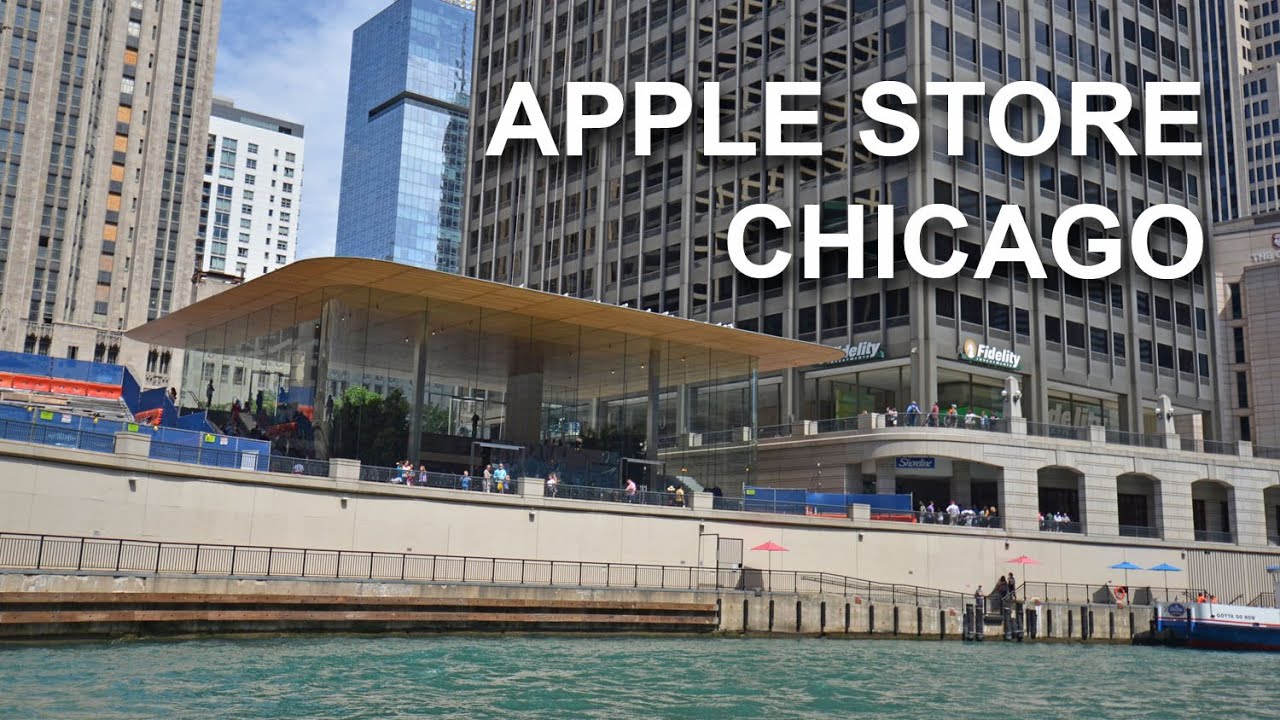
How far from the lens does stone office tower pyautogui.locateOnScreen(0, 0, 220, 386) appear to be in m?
97.8

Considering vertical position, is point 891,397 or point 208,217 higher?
point 208,217

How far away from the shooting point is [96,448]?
34.9 m

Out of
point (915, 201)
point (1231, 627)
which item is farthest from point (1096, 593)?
point (915, 201)

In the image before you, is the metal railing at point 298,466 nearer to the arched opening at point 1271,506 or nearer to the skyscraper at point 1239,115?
the arched opening at point 1271,506

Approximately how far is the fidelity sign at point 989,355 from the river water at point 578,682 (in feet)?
94.6

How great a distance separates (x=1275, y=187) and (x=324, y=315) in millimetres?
141625

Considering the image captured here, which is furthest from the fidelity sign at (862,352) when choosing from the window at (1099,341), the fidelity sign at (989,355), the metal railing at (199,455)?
the metal railing at (199,455)

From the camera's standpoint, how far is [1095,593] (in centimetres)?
5722

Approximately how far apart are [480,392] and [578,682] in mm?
22702

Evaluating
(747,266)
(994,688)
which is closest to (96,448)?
(994,688)

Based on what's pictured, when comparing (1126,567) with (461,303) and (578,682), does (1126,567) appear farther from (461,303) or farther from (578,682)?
(578,682)

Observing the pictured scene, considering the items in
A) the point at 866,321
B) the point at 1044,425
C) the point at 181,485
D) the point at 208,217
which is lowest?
the point at 181,485

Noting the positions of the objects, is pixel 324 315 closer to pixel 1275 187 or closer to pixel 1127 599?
pixel 1127 599

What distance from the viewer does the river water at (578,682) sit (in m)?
22.8
